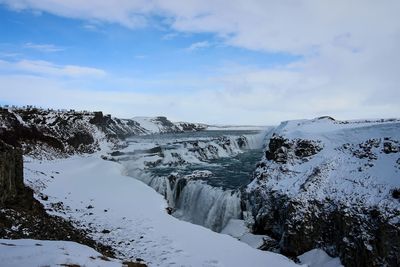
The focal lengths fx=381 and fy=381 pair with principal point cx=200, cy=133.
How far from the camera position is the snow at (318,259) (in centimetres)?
1741

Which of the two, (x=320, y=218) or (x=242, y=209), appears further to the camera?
(x=242, y=209)

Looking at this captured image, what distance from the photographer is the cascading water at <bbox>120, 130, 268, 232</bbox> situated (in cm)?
2634

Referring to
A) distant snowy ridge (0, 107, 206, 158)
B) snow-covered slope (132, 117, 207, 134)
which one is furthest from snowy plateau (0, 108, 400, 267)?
snow-covered slope (132, 117, 207, 134)

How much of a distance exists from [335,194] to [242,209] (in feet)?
23.1

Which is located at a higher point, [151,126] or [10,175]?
[151,126]

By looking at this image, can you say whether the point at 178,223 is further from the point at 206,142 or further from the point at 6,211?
the point at 206,142

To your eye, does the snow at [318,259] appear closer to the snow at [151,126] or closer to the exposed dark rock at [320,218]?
the exposed dark rock at [320,218]

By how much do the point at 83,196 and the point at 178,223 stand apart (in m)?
7.53

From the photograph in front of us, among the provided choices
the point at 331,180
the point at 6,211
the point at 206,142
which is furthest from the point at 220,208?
the point at 206,142

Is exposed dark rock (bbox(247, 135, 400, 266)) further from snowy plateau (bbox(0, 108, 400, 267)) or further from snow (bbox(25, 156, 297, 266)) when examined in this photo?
snow (bbox(25, 156, 297, 266))

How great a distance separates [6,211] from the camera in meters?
13.4

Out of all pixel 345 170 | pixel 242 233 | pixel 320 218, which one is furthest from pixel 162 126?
pixel 320 218

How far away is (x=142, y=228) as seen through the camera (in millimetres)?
15758

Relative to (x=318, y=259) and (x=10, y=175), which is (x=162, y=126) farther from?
(x=10, y=175)
